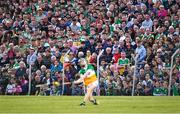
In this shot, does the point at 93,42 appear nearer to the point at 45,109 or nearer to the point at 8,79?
the point at 8,79

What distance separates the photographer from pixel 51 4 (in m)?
32.9

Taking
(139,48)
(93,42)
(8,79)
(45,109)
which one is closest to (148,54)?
(139,48)

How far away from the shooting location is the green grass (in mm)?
19703

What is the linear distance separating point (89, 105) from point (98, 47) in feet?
21.3

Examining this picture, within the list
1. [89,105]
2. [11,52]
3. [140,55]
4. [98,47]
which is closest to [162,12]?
[140,55]

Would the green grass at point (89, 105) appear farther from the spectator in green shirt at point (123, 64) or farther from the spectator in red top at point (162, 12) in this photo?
the spectator in red top at point (162, 12)

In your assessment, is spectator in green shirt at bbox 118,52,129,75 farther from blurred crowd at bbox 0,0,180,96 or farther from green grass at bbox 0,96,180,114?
green grass at bbox 0,96,180,114

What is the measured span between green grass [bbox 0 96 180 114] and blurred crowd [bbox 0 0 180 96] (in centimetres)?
291

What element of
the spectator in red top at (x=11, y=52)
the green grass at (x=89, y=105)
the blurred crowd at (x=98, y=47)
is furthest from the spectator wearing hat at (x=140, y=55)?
the spectator in red top at (x=11, y=52)

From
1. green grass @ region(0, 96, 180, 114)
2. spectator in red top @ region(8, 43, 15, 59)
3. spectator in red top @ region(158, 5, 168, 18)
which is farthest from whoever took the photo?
spectator in red top @ region(158, 5, 168, 18)

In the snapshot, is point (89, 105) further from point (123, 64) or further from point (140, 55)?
point (140, 55)

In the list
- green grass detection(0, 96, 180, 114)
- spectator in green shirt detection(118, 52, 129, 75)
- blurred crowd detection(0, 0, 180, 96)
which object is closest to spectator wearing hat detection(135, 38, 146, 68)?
blurred crowd detection(0, 0, 180, 96)

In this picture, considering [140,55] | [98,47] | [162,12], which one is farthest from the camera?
[162,12]

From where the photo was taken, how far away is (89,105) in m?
22.2
